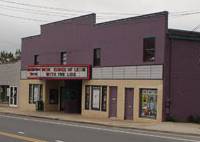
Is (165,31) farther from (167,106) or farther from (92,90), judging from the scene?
(92,90)

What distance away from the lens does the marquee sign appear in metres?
38.1

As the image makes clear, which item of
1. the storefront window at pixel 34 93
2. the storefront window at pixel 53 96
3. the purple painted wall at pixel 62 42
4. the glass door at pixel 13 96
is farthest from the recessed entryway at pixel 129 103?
the glass door at pixel 13 96

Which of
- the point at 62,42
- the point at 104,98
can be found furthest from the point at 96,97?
the point at 62,42

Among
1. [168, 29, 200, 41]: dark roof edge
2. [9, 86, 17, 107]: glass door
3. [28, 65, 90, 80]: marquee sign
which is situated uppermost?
[168, 29, 200, 41]: dark roof edge

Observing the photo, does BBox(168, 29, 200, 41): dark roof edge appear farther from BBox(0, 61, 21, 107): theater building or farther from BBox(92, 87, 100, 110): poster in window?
BBox(0, 61, 21, 107): theater building

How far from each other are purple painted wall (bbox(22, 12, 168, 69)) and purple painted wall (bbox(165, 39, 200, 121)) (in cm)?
105

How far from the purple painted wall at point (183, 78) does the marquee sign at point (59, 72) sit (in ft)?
27.3

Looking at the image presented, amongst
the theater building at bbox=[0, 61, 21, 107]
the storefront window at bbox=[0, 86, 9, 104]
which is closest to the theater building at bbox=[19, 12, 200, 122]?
the theater building at bbox=[0, 61, 21, 107]

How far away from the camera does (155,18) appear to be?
31.2 metres

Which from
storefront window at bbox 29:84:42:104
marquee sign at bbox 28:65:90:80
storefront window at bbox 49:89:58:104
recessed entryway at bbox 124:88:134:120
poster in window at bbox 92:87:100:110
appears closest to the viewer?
recessed entryway at bbox 124:88:134:120

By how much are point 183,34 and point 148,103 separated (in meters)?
4.69

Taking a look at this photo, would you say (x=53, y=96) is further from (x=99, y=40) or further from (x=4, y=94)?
(x=4, y=94)

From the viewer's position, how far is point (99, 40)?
36594 mm

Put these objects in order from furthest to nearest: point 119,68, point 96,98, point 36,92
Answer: point 36,92
point 96,98
point 119,68
